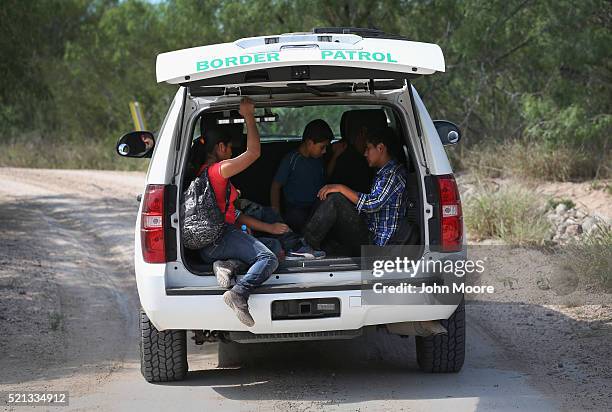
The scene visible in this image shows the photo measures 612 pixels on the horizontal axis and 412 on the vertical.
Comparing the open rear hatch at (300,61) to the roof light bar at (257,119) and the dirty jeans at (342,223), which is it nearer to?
the dirty jeans at (342,223)

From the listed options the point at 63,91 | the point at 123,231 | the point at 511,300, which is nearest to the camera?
the point at 511,300

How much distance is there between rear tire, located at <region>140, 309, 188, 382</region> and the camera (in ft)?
19.7

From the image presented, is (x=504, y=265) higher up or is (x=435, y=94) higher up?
(x=435, y=94)

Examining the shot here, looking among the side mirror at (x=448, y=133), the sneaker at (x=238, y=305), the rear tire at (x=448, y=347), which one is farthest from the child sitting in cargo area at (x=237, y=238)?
the side mirror at (x=448, y=133)

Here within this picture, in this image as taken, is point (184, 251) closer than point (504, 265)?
Yes

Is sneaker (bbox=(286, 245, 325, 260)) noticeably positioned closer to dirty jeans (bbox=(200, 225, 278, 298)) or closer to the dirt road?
dirty jeans (bbox=(200, 225, 278, 298))

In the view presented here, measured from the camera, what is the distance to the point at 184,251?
5816mm

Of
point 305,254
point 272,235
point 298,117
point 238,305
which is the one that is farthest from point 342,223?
point 298,117

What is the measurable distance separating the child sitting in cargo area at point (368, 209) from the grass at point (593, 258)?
2768mm

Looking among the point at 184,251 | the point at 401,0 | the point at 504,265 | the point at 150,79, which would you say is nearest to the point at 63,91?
the point at 150,79

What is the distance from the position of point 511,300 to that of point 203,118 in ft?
10.3

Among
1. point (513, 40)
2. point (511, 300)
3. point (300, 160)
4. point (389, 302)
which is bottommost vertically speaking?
point (511, 300)

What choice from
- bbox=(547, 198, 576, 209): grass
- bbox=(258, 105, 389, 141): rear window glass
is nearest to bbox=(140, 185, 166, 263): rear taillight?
bbox=(258, 105, 389, 141): rear window glass

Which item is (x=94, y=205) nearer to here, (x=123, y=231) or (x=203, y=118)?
(x=123, y=231)
